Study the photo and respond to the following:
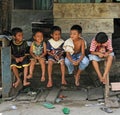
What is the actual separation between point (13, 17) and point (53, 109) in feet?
11.3

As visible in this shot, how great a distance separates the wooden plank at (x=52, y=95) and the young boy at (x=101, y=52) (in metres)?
0.96

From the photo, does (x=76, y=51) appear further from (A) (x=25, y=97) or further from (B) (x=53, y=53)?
(A) (x=25, y=97)

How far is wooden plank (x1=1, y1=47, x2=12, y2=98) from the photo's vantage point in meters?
7.12

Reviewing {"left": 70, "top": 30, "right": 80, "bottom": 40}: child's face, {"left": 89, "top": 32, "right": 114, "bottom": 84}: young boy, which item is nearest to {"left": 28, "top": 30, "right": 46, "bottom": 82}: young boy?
{"left": 70, "top": 30, "right": 80, "bottom": 40}: child's face

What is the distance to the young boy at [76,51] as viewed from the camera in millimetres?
7125

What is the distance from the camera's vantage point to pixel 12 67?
7.20 meters

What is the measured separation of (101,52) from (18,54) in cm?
164

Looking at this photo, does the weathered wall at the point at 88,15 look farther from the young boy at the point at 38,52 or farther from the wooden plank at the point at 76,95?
the wooden plank at the point at 76,95

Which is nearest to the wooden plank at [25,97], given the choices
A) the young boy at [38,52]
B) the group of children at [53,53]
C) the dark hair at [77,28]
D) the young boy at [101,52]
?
the group of children at [53,53]

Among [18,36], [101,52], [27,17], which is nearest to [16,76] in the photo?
[18,36]

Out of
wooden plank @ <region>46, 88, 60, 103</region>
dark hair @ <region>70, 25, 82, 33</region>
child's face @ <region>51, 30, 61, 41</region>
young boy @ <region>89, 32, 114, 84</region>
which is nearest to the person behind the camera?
young boy @ <region>89, 32, 114, 84</region>

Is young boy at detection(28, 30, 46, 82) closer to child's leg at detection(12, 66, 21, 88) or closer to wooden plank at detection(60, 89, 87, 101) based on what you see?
child's leg at detection(12, 66, 21, 88)

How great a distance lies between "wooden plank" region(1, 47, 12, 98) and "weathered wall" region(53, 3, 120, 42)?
4.42ft

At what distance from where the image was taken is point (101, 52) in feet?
22.8
